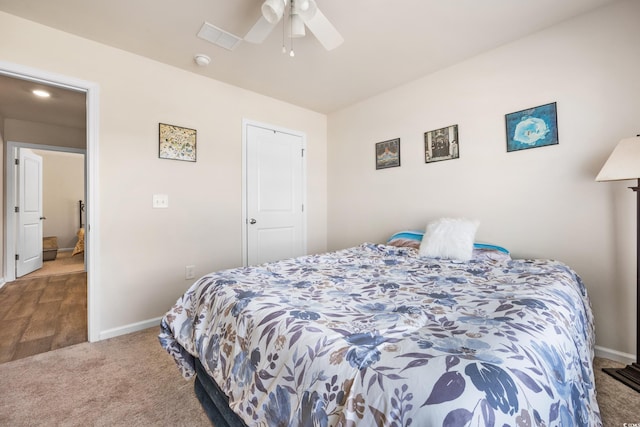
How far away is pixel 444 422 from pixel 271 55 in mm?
2705

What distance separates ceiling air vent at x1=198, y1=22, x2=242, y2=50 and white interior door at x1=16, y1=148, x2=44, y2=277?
4.01m

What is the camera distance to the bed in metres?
0.60

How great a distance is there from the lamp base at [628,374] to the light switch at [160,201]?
353 centimetres

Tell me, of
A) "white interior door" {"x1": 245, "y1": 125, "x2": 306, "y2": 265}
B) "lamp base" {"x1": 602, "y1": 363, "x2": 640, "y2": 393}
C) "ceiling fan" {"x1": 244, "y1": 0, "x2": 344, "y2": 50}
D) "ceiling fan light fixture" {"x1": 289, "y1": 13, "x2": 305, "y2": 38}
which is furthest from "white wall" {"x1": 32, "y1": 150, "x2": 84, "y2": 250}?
"lamp base" {"x1": 602, "y1": 363, "x2": 640, "y2": 393}

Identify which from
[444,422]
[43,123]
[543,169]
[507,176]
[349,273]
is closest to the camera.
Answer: [444,422]

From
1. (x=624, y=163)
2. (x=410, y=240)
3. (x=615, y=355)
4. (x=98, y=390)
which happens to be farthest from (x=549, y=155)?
(x=98, y=390)

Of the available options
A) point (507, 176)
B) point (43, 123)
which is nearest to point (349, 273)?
point (507, 176)

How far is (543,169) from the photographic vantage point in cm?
210

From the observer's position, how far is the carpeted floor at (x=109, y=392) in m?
1.40

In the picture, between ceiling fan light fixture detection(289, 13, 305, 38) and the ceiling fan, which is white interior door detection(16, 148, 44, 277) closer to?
the ceiling fan

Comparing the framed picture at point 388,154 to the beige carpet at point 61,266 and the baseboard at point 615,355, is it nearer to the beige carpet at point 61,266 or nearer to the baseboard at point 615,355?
the baseboard at point 615,355

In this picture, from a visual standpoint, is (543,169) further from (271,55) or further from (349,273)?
(271,55)

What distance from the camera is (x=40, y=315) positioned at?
276 cm

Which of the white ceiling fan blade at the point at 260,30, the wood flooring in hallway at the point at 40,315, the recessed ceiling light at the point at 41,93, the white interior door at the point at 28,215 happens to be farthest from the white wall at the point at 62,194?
the white ceiling fan blade at the point at 260,30
